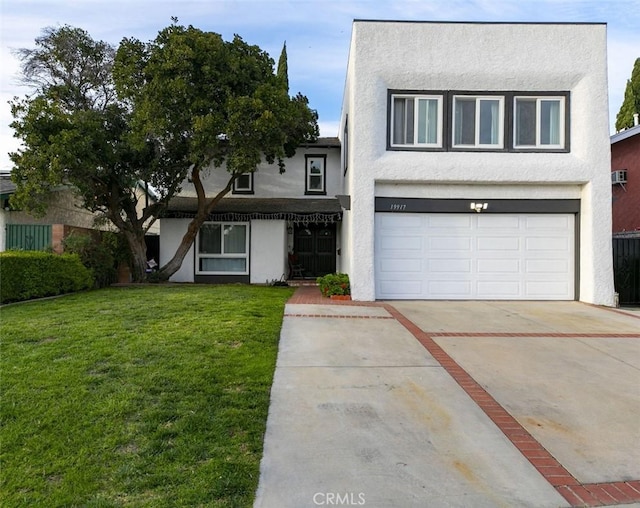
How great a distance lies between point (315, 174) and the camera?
17688 millimetres

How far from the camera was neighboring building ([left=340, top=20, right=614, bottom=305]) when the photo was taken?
442 inches

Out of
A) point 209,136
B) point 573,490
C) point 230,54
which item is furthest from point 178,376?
point 230,54

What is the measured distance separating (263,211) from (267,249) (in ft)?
4.54

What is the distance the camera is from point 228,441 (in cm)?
355

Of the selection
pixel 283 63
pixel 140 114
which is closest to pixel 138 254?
pixel 140 114

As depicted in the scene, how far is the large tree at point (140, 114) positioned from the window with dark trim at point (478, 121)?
3542 millimetres

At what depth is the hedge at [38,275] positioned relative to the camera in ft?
32.6

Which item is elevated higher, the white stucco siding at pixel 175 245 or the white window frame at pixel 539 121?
the white window frame at pixel 539 121

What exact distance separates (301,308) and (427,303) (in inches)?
133

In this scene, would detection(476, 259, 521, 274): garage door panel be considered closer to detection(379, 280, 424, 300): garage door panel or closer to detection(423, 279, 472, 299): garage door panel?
detection(423, 279, 472, 299): garage door panel

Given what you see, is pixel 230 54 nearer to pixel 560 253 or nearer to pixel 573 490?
pixel 560 253

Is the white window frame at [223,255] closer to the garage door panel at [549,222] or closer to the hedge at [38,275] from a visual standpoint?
the hedge at [38,275]

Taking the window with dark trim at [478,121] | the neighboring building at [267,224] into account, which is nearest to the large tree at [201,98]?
the neighboring building at [267,224]

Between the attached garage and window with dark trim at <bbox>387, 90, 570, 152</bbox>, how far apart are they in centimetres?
152
